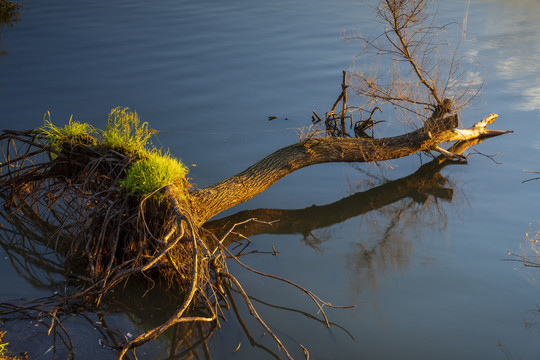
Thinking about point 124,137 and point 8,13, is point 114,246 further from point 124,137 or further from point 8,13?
point 8,13

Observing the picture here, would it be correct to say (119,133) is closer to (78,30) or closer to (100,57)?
(100,57)

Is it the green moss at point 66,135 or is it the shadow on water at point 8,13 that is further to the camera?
the shadow on water at point 8,13

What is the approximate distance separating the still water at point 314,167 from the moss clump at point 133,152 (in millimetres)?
860

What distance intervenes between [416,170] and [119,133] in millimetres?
3290

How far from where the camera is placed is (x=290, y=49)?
9.94m

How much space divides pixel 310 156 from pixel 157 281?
2107 mm

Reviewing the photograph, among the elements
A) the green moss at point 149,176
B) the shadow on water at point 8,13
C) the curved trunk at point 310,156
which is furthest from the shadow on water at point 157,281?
the shadow on water at point 8,13

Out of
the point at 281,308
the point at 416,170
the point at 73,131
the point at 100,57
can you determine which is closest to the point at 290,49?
the point at 100,57

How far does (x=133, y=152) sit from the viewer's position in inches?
172

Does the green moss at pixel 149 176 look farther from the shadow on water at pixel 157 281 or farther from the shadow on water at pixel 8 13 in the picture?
the shadow on water at pixel 8 13

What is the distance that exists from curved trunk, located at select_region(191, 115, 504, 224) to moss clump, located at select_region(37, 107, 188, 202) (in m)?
0.51

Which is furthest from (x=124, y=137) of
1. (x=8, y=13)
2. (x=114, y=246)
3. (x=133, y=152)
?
(x=8, y=13)

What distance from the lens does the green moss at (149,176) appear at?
3.96 m

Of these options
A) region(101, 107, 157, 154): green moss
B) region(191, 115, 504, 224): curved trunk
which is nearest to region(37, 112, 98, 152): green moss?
region(101, 107, 157, 154): green moss
